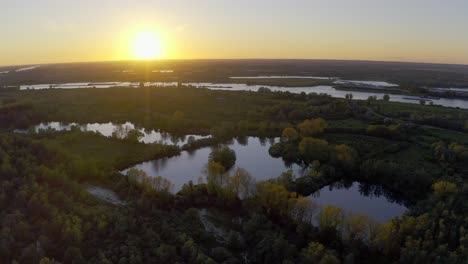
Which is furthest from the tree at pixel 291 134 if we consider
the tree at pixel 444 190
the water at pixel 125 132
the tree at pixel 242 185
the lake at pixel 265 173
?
the tree at pixel 444 190

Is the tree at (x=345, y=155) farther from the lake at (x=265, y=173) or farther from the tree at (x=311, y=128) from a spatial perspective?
the tree at (x=311, y=128)

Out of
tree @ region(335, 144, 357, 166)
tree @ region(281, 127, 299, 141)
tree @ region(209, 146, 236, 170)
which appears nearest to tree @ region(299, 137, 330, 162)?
tree @ region(335, 144, 357, 166)

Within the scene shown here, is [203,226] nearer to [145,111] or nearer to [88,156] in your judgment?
[88,156]

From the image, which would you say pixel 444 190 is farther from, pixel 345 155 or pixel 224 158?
pixel 224 158

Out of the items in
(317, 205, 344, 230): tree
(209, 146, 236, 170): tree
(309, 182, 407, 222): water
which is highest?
(209, 146, 236, 170): tree

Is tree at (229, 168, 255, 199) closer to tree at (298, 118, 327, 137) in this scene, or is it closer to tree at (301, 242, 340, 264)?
tree at (301, 242, 340, 264)

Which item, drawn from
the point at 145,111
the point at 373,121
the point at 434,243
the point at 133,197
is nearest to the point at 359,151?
the point at 373,121
